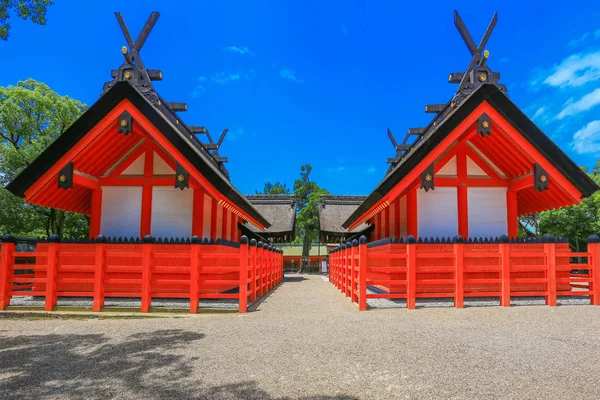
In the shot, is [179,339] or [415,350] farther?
[179,339]

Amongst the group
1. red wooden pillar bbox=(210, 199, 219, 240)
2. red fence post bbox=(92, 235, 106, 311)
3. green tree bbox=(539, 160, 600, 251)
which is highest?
green tree bbox=(539, 160, 600, 251)

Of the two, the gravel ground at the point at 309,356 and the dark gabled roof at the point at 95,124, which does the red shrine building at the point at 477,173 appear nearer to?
the gravel ground at the point at 309,356

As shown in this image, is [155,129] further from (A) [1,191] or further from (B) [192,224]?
(A) [1,191]

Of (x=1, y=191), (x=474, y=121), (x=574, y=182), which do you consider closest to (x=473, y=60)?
(x=474, y=121)

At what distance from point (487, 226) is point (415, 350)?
7307 mm

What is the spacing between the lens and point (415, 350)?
4.61 meters

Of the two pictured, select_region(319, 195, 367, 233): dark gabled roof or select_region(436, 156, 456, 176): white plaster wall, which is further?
select_region(319, 195, 367, 233): dark gabled roof

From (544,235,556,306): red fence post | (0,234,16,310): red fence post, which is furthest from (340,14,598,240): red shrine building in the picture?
(0,234,16,310): red fence post

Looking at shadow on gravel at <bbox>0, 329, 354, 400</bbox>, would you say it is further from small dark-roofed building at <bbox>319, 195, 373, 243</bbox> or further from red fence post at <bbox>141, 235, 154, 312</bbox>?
small dark-roofed building at <bbox>319, 195, 373, 243</bbox>

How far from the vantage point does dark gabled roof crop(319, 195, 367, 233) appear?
27.0 meters

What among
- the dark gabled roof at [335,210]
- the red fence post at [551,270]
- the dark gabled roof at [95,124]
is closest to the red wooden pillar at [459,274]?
the red fence post at [551,270]

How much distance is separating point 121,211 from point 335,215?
19.8m

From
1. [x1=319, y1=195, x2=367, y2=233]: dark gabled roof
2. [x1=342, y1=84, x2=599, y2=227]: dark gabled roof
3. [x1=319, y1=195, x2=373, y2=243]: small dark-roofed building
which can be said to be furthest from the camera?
[x1=319, y1=195, x2=367, y2=233]: dark gabled roof

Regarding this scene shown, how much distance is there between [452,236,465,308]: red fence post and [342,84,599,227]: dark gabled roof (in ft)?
7.01
